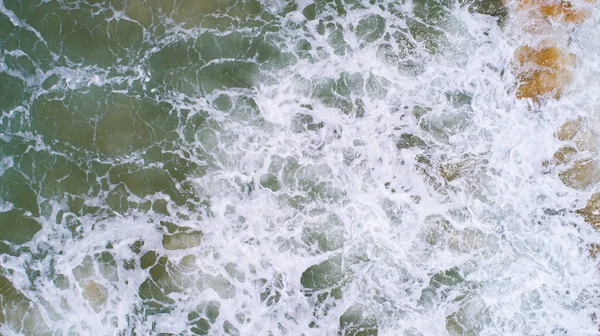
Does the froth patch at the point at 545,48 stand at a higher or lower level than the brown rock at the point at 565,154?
higher

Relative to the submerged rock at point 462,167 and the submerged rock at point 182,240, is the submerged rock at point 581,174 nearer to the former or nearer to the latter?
the submerged rock at point 462,167

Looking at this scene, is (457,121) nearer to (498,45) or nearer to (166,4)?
(498,45)

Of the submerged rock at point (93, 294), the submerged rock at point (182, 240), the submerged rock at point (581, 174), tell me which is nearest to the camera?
the submerged rock at point (93, 294)

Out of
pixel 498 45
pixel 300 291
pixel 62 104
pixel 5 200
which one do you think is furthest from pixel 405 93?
pixel 5 200

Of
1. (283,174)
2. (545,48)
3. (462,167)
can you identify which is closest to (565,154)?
(462,167)

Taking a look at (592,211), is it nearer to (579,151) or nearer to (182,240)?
(579,151)

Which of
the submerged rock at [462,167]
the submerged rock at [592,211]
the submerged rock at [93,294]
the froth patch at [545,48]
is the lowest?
the submerged rock at [93,294]

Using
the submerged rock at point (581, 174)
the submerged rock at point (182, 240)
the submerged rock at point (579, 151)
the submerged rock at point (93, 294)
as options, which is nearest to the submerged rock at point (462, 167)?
the submerged rock at point (579, 151)

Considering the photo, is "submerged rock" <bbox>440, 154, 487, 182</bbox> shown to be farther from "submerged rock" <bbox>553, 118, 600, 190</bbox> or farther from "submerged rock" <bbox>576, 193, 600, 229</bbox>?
"submerged rock" <bbox>576, 193, 600, 229</bbox>

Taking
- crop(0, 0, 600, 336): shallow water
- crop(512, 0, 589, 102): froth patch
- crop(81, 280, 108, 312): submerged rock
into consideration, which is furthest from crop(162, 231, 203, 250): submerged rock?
crop(512, 0, 589, 102): froth patch
